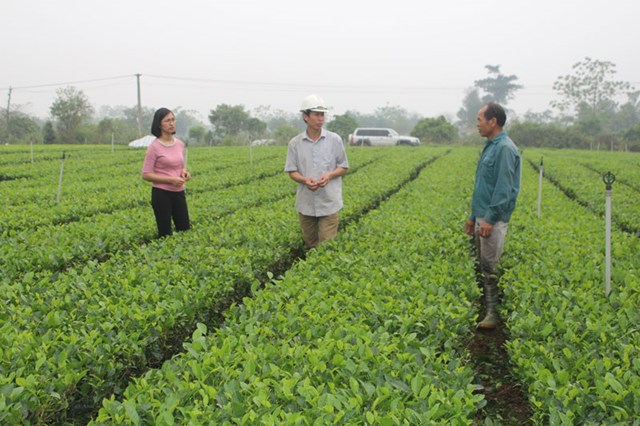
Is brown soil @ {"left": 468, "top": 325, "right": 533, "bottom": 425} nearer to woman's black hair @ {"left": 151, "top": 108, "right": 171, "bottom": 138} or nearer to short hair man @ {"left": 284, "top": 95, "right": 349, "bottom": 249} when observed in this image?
short hair man @ {"left": 284, "top": 95, "right": 349, "bottom": 249}

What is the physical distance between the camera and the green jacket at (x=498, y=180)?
16.2 ft

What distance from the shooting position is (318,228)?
6445mm

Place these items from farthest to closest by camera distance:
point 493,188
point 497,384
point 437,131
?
point 437,131
point 493,188
point 497,384

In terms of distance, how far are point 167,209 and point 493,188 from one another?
12.4 ft

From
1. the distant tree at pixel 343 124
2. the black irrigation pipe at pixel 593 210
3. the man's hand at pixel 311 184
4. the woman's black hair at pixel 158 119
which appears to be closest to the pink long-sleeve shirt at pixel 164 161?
the woman's black hair at pixel 158 119

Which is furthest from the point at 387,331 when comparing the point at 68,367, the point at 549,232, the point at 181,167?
the point at 549,232

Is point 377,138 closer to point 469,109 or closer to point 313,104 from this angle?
point 313,104

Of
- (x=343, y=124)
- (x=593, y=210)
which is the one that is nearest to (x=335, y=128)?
(x=343, y=124)

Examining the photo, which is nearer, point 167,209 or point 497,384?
point 497,384

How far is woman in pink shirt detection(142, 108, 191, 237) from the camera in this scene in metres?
5.79

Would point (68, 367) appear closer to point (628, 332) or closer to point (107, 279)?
point (107, 279)

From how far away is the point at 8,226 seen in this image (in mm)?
7426

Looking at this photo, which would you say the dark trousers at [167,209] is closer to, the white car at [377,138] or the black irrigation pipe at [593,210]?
the black irrigation pipe at [593,210]

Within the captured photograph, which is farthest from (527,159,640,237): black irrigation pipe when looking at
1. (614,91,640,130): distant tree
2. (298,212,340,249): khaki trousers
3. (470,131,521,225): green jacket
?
(614,91,640,130): distant tree
